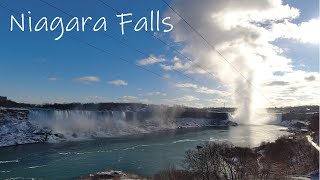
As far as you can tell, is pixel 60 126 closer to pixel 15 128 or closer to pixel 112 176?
pixel 15 128

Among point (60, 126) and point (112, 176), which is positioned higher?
point (60, 126)

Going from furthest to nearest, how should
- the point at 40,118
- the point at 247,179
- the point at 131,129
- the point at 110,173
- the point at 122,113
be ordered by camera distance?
the point at 122,113 < the point at 131,129 < the point at 40,118 < the point at 110,173 < the point at 247,179

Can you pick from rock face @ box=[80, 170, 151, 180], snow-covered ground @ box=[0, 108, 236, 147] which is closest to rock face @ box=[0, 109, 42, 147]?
snow-covered ground @ box=[0, 108, 236, 147]

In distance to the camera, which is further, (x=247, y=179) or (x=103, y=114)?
(x=103, y=114)

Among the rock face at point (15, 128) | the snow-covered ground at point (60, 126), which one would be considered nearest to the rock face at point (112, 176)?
the rock face at point (15, 128)

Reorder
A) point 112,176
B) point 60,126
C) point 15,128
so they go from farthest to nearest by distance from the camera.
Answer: point 60,126 → point 15,128 → point 112,176

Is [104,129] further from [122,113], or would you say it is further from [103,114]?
[122,113]

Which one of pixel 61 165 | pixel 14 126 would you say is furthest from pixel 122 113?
pixel 61 165

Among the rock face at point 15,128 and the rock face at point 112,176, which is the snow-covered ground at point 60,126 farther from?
the rock face at point 112,176

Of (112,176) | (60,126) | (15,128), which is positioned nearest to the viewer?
(112,176)

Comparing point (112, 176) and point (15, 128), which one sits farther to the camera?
point (15, 128)

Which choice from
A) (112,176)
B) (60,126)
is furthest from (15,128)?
(112,176)
